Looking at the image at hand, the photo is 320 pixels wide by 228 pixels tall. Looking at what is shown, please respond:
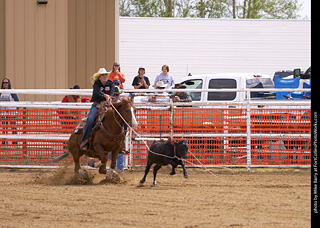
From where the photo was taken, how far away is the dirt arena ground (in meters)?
9.33

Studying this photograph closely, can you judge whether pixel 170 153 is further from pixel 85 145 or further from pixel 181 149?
pixel 85 145

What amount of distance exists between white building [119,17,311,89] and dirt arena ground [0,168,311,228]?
504 inches

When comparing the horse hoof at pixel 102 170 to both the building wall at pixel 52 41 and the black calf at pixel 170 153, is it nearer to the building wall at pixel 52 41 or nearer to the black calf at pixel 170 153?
the black calf at pixel 170 153

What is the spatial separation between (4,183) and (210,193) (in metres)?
4.45

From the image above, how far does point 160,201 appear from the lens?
443 inches

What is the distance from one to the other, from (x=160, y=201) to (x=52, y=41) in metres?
12.1

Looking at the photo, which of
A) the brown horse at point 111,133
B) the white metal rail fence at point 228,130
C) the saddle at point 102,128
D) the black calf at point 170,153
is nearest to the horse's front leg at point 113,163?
the brown horse at point 111,133

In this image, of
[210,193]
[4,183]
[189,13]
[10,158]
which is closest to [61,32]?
[10,158]

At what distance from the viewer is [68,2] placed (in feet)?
74.6

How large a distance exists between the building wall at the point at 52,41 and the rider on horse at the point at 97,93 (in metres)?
7.66

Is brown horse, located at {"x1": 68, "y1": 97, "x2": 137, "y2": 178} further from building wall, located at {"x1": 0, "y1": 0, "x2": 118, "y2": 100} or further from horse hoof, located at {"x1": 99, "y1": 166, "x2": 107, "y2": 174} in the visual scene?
building wall, located at {"x1": 0, "y1": 0, "x2": 118, "y2": 100}

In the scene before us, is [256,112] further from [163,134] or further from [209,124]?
[163,134]

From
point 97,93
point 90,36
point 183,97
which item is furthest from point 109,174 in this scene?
point 90,36

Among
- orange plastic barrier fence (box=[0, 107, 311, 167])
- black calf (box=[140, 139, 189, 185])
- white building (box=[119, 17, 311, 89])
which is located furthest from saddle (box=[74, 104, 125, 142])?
white building (box=[119, 17, 311, 89])
